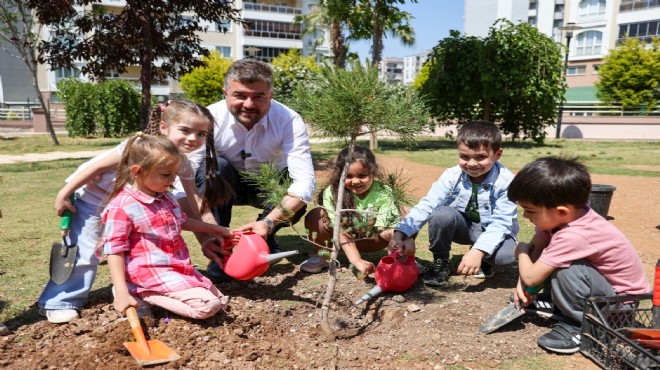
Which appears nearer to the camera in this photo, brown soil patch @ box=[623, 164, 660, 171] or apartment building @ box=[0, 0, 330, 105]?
brown soil patch @ box=[623, 164, 660, 171]

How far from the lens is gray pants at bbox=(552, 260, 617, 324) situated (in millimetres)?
2227

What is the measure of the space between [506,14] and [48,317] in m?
52.1

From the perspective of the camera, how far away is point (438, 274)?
313 centimetres

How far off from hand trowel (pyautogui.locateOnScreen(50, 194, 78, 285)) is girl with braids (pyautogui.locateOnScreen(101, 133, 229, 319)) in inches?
12.4

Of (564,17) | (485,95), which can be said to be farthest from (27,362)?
(564,17)

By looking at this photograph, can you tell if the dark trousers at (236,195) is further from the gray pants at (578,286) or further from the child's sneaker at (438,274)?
the gray pants at (578,286)

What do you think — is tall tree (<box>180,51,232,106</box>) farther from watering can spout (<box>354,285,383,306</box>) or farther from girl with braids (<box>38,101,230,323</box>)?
watering can spout (<box>354,285,383,306</box>)

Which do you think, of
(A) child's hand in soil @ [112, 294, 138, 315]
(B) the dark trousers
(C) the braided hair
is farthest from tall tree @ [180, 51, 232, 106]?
(A) child's hand in soil @ [112, 294, 138, 315]

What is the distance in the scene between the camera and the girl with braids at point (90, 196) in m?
2.48

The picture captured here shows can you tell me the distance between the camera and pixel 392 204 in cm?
277

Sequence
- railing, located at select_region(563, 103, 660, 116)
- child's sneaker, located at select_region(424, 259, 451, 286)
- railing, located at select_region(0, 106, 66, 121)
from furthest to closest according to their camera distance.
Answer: railing, located at select_region(0, 106, 66, 121) → railing, located at select_region(563, 103, 660, 116) → child's sneaker, located at select_region(424, 259, 451, 286)

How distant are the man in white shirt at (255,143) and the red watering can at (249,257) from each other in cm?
10

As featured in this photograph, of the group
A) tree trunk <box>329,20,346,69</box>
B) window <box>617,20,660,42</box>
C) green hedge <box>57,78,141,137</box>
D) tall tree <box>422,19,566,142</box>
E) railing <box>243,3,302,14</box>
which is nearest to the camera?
tall tree <box>422,19,566,142</box>

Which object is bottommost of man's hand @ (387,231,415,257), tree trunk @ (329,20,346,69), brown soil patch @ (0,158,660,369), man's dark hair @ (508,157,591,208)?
brown soil patch @ (0,158,660,369)
